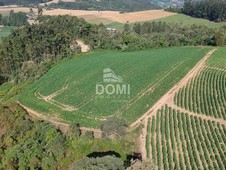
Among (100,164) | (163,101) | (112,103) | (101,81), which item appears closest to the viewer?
(100,164)

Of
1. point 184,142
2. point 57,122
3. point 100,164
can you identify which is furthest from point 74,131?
point 184,142

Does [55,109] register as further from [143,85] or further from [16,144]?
[143,85]

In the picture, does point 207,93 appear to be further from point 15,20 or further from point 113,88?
point 15,20

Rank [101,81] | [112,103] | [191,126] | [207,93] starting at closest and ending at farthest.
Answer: [191,126] < [112,103] < [207,93] < [101,81]

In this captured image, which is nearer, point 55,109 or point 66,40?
point 55,109

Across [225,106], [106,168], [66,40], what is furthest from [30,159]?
[66,40]

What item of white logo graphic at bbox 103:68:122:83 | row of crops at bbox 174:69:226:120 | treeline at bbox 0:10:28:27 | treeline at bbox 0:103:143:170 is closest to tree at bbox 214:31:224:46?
row of crops at bbox 174:69:226:120

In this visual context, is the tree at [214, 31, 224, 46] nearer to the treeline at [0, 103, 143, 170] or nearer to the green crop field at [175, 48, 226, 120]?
the green crop field at [175, 48, 226, 120]

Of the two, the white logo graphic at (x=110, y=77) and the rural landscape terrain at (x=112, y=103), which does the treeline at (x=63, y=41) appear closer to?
the rural landscape terrain at (x=112, y=103)
